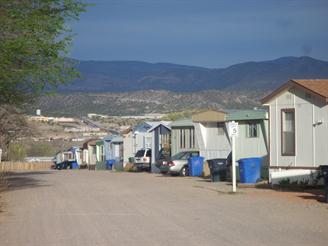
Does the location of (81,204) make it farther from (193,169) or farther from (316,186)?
(193,169)

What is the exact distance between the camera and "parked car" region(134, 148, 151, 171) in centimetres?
5200

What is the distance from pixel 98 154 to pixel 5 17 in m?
51.9

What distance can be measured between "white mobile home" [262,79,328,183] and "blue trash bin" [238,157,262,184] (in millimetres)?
1714

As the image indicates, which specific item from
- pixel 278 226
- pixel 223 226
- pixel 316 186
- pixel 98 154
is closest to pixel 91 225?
pixel 223 226

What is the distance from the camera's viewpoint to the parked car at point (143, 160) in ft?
171

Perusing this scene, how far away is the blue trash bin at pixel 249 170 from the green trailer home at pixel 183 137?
12.9 meters

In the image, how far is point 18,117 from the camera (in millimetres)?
41656

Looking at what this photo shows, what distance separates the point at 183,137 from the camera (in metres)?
45.5

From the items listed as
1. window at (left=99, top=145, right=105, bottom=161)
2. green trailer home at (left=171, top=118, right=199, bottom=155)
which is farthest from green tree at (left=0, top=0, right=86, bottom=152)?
window at (left=99, top=145, right=105, bottom=161)

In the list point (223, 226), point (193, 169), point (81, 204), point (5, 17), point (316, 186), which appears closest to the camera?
point (223, 226)

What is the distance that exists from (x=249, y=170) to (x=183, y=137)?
50.7 ft

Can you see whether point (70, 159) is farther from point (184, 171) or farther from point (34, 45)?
point (34, 45)

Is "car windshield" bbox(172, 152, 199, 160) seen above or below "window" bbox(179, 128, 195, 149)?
below

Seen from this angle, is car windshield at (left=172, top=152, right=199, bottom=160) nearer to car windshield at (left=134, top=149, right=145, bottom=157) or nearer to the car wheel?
the car wheel
